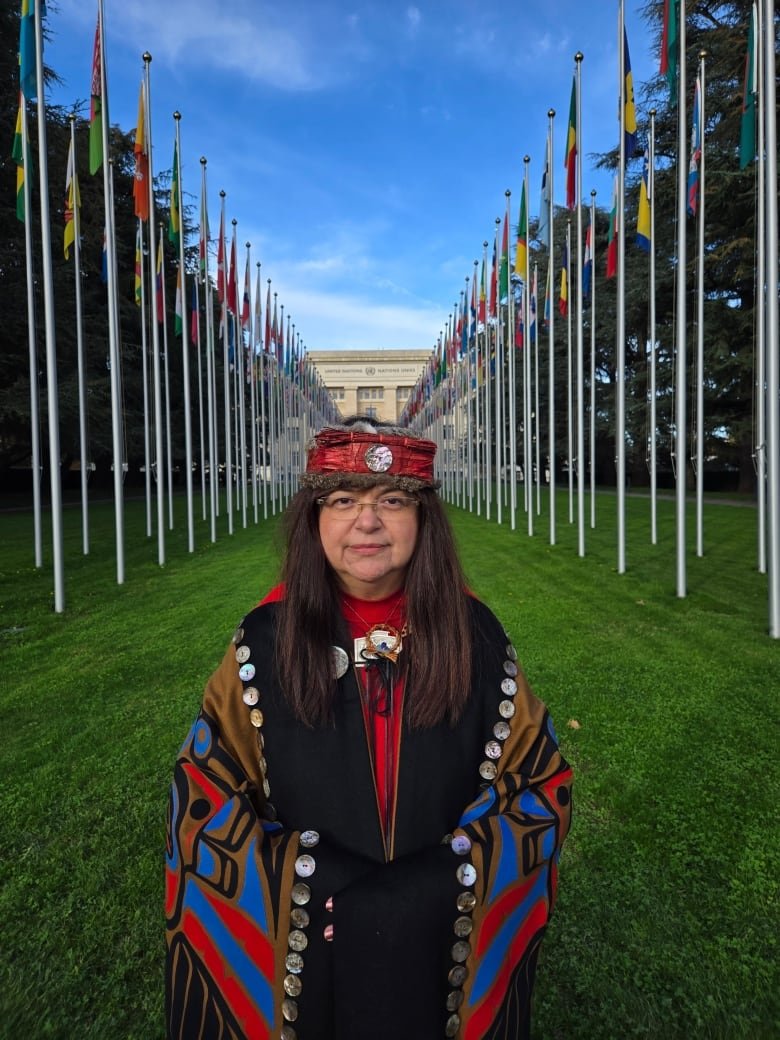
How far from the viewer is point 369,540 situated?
1540mm

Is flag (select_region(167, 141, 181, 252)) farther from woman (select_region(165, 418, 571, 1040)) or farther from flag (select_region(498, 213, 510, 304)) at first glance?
woman (select_region(165, 418, 571, 1040))

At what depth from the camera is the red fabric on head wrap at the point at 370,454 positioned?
1.56 m

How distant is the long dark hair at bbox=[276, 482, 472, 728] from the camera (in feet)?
4.87

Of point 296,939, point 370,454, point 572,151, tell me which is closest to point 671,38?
point 572,151

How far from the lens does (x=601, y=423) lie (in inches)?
1388

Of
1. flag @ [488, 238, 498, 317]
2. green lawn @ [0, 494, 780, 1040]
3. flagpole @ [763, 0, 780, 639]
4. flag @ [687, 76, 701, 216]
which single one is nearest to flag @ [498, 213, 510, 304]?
flag @ [488, 238, 498, 317]

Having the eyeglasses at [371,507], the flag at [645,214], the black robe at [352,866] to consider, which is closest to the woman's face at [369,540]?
the eyeglasses at [371,507]

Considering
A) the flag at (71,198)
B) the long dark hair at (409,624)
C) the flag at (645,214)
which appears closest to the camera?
the long dark hair at (409,624)

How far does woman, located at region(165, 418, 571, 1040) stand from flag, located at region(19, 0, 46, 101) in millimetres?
9659

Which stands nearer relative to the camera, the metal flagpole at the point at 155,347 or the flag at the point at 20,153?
the flag at the point at 20,153

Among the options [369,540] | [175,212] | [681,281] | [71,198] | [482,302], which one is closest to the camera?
[369,540]

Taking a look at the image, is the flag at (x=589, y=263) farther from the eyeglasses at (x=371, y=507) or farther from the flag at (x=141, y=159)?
the eyeglasses at (x=371, y=507)

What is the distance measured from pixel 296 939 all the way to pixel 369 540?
85 centimetres

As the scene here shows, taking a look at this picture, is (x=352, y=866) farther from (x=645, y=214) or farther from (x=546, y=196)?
(x=546, y=196)
